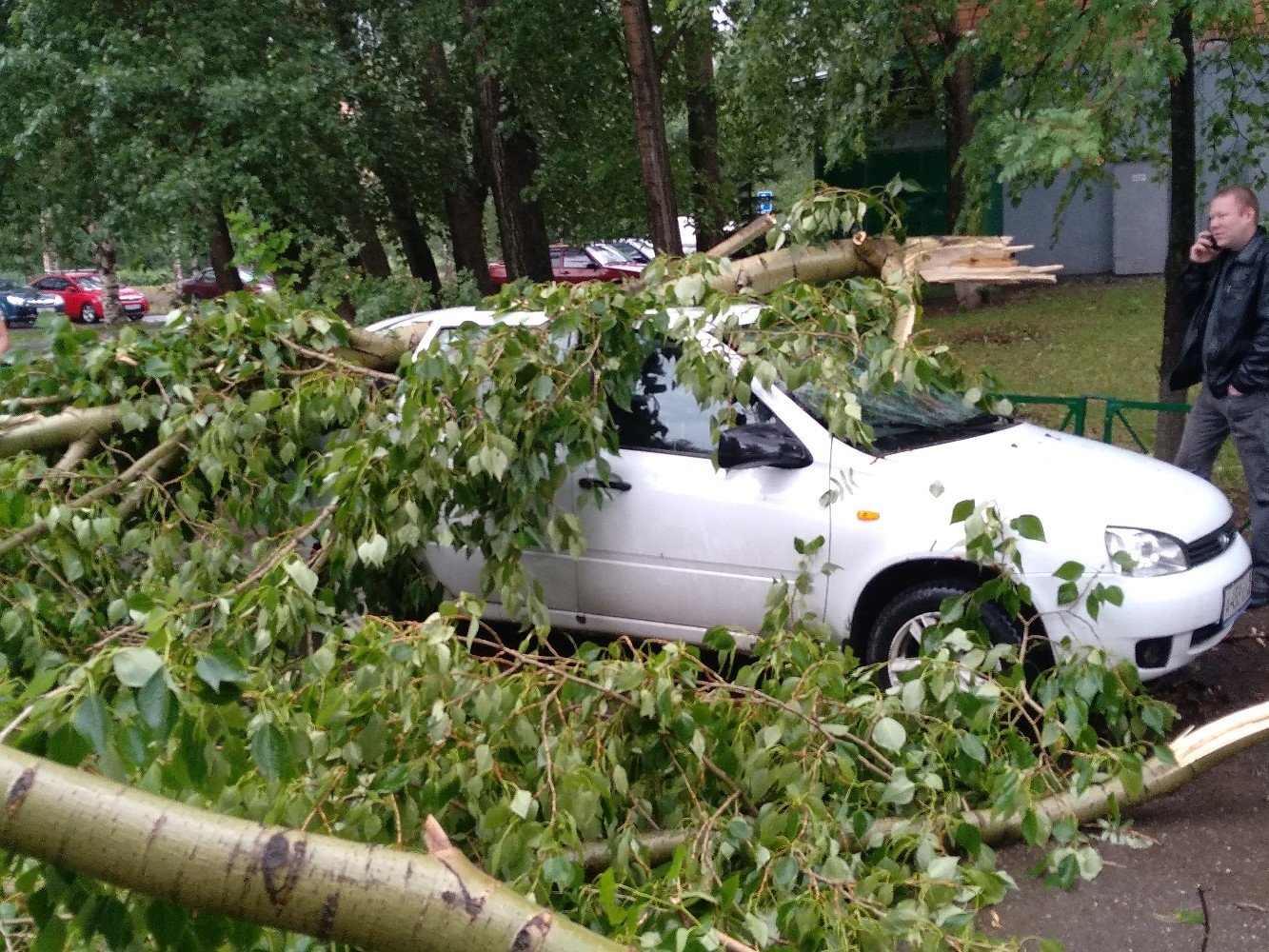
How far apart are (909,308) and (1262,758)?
2101 mm

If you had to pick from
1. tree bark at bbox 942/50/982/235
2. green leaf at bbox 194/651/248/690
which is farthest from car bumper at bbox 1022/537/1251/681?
tree bark at bbox 942/50/982/235

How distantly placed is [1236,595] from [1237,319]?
1.56 metres

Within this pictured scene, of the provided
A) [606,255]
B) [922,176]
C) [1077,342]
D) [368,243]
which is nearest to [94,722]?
[368,243]

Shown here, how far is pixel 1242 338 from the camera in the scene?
18.2 ft

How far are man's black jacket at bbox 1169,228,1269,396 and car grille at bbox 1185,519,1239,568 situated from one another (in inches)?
43.1

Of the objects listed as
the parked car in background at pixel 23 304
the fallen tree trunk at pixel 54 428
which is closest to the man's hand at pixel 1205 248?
the fallen tree trunk at pixel 54 428

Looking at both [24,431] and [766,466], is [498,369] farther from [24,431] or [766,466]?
[24,431]

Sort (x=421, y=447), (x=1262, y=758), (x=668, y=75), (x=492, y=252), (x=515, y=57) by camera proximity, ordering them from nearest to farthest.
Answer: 1. (x=421, y=447)
2. (x=1262, y=758)
3. (x=515, y=57)
4. (x=668, y=75)
5. (x=492, y=252)

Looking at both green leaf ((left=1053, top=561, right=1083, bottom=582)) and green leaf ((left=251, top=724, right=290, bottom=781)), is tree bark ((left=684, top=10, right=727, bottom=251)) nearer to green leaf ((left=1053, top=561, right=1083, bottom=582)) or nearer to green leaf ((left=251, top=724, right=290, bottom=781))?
green leaf ((left=1053, top=561, right=1083, bottom=582))

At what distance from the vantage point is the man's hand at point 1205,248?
5.66 meters

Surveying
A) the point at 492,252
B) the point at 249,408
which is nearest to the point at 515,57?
the point at 249,408

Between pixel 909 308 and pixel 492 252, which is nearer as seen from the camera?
pixel 909 308

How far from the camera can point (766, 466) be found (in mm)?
4812

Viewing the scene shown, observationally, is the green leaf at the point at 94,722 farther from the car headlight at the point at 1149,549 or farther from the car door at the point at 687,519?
the car headlight at the point at 1149,549
